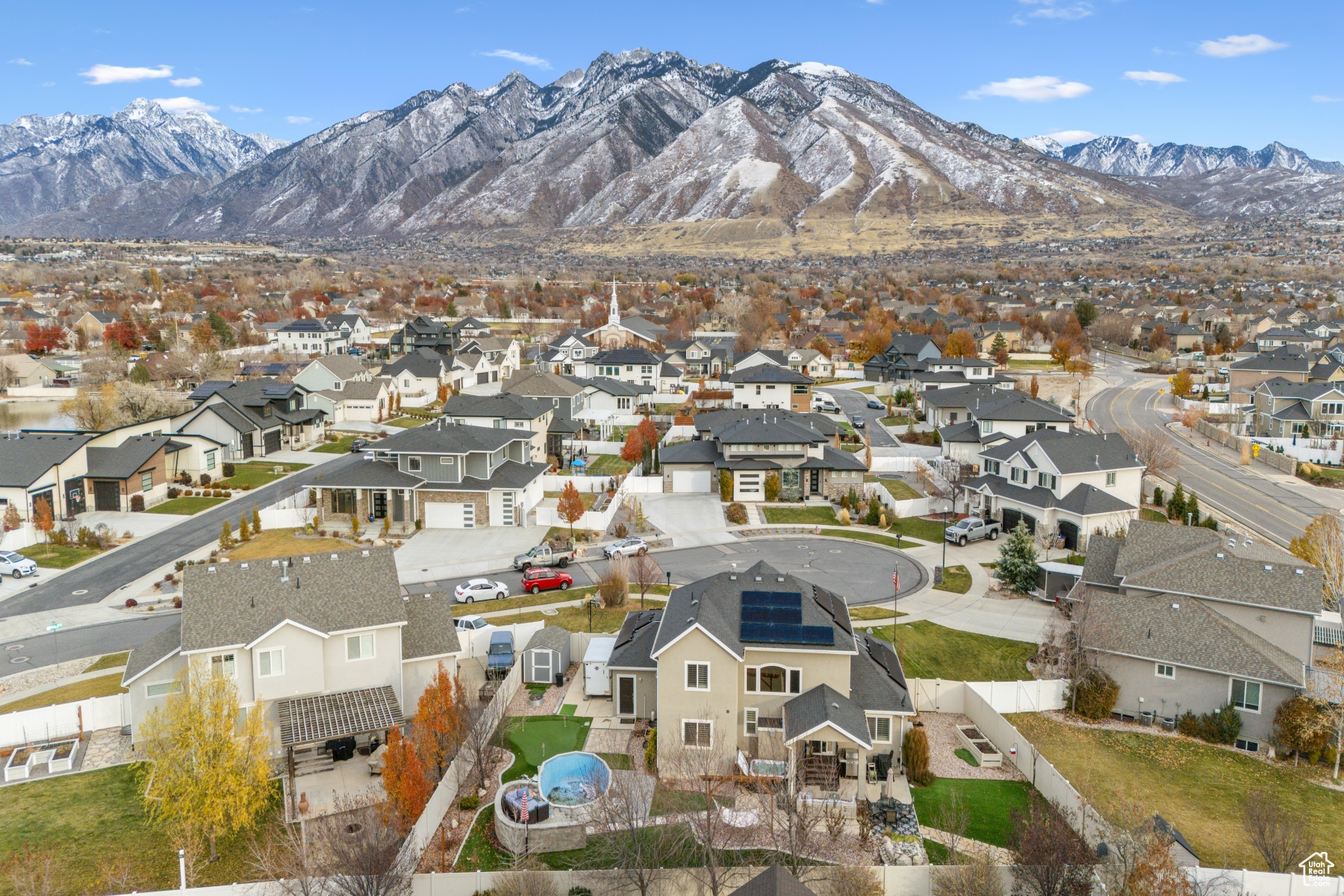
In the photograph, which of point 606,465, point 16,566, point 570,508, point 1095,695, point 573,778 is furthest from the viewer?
point 606,465

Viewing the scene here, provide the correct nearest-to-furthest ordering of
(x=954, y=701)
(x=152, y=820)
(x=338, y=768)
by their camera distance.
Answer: (x=152, y=820) → (x=338, y=768) → (x=954, y=701)

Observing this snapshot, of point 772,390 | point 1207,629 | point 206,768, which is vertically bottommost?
point 206,768

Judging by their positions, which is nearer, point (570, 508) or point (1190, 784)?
point (1190, 784)

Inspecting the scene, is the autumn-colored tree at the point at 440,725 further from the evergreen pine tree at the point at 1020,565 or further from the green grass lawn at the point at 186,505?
the green grass lawn at the point at 186,505

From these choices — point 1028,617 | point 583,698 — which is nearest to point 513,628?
point 583,698

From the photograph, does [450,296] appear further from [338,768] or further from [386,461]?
[338,768]

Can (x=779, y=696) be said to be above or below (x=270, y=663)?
below

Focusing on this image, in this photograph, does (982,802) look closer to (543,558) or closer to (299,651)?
(299,651)

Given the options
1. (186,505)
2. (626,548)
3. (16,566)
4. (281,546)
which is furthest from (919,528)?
(16,566)
